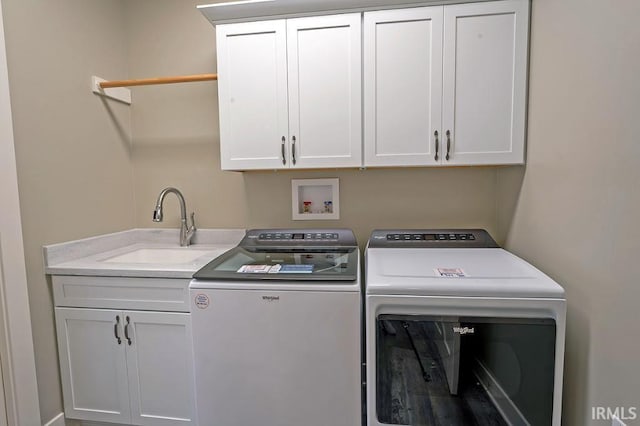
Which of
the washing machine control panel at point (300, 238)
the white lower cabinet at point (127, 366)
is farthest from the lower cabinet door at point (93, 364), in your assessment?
the washing machine control panel at point (300, 238)

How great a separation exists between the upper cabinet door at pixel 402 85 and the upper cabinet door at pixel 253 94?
45 cm

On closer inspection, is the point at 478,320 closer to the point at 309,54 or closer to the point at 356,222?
the point at 356,222

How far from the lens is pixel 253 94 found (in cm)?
169

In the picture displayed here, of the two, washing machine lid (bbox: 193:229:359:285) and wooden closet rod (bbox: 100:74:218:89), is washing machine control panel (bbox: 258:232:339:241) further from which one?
wooden closet rod (bbox: 100:74:218:89)

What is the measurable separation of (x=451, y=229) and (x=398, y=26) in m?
1.12

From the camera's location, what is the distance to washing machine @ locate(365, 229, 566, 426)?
1.13 meters

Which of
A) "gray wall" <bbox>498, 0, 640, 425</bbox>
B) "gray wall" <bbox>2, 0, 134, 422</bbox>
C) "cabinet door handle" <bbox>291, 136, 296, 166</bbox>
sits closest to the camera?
"gray wall" <bbox>498, 0, 640, 425</bbox>

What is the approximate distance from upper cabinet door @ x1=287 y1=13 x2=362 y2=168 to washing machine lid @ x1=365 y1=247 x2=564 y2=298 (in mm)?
588

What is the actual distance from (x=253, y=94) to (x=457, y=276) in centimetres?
133

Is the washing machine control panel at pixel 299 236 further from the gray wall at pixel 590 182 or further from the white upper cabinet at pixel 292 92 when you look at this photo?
the gray wall at pixel 590 182

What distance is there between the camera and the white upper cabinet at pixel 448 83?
1.51 meters

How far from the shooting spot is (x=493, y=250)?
166 centimetres

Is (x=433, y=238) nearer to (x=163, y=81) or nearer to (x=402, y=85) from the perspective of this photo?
(x=402, y=85)

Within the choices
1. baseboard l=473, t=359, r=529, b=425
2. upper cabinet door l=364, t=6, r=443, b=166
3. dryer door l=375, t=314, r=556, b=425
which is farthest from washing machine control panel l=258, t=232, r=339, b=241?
baseboard l=473, t=359, r=529, b=425
